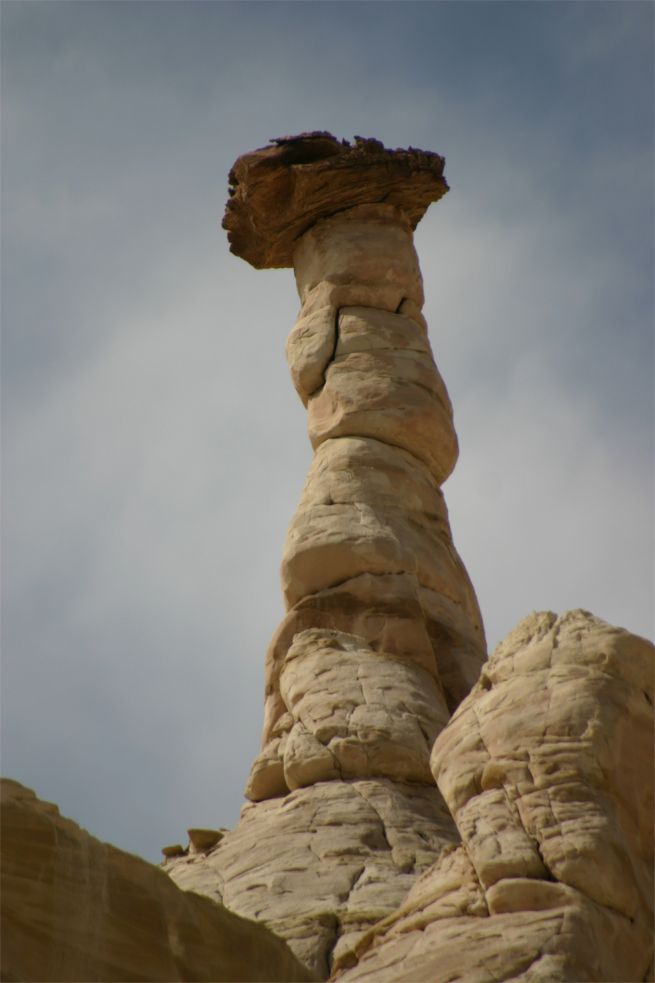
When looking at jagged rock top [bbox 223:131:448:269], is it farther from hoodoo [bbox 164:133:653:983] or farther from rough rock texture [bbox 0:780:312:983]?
rough rock texture [bbox 0:780:312:983]

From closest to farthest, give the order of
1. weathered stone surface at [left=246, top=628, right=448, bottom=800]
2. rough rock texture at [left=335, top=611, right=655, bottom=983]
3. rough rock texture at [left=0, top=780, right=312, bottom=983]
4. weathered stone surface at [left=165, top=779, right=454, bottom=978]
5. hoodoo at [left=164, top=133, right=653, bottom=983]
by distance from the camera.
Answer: rough rock texture at [left=0, top=780, right=312, bottom=983]
rough rock texture at [left=335, top=611, right=655, bottom=983]
hoodoo at [left=164, top=133, right=653, bottom=983]
weathered stone surface at [left=165, top=779, right=454, bottom=978]
weathered stone surface at [left=246, top=628, right=448, bottom=800]

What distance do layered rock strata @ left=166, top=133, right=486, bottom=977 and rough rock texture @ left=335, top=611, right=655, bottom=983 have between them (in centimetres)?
132

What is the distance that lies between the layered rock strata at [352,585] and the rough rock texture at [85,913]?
10.2ft

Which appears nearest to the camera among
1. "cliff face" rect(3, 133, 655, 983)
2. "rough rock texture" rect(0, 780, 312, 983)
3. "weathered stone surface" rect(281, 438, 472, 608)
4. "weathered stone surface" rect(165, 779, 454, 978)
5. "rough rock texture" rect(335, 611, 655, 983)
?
"rough rock texture" rect(0, 780, 312, 983)

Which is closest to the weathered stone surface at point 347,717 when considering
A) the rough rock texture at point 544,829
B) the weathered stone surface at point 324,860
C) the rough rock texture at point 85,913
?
the weathered stone surface at point 324,860

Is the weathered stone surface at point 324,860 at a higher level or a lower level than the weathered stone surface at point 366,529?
lower

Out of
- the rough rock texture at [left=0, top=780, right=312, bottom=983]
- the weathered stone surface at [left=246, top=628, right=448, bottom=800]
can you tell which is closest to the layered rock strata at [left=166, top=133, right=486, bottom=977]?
the weathered stone surface at [left=246, top=628, right=448, bottom=800]

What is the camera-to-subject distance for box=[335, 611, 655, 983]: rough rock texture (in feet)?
34.4

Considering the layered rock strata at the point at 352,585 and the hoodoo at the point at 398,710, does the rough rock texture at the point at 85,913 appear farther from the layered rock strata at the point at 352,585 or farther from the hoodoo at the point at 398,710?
the layered rock strata at the point at 352,585

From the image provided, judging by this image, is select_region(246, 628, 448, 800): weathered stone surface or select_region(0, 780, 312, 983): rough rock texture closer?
select_region(0, 780, 312, 983): rough rock texture

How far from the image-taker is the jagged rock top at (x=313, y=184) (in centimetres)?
2295

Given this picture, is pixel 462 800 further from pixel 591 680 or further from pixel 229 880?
pixel 229 880

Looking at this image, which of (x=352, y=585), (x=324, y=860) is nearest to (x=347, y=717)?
(x=324, y=860)

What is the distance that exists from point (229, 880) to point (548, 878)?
453 cm
